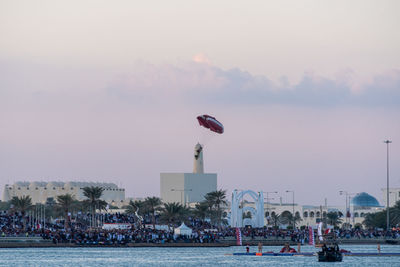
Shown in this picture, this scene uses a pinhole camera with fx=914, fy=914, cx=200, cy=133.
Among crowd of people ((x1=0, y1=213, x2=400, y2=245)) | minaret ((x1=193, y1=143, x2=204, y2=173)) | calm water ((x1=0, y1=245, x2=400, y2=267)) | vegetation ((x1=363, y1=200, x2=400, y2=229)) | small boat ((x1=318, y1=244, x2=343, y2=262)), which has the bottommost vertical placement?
calm water ((x1=0, y1=245, x2=400, y2=267))

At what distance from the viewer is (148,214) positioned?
493 feet

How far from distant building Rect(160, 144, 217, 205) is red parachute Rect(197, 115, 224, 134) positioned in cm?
4870

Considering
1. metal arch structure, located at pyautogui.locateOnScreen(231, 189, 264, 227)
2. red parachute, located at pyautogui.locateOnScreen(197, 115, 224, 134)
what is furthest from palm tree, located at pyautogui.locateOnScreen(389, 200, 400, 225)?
red parachute, located at pyautogui.locateOnScreen(197, 115, 224, 134)

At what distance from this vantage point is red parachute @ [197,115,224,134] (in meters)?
135

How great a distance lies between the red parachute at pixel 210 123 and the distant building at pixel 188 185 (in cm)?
4870

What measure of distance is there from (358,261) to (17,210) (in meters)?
62.7

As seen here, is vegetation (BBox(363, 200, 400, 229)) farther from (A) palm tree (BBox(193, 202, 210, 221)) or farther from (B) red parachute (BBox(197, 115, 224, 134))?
(B) red parachute (BBox(197, 115, 224, 134))

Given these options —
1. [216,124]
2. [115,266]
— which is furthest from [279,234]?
[115,266]

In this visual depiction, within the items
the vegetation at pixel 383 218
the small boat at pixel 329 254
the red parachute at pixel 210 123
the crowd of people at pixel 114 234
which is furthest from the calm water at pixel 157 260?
Answer: the vegetation at pixel 383 218

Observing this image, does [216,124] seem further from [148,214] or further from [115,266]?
[115,266]

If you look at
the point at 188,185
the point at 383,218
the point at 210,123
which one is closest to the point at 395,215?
the point at 383,218

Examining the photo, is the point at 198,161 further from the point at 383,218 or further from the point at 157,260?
the point at 157,260

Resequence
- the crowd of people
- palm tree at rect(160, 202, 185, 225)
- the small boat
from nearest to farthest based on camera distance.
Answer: the small boat < the crowd of people < palm tree at rect(160, 202, 185, 225)

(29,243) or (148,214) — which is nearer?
(29,243)
